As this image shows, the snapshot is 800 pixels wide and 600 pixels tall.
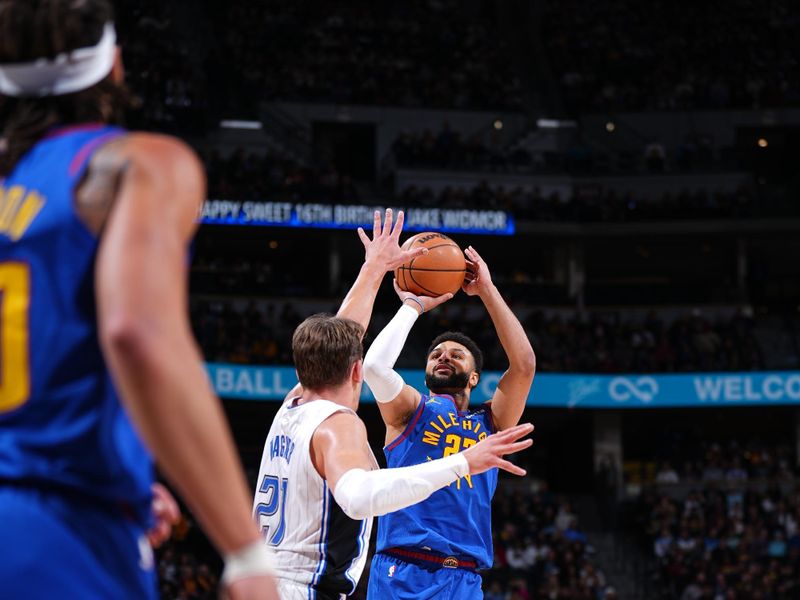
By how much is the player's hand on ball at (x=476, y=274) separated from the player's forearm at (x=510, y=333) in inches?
1.6

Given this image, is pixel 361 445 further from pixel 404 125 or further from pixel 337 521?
pixel 404 125

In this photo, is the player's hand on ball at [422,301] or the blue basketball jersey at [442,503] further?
the blue basketball jersey at [442,503]

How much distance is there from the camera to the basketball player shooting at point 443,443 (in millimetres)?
5910

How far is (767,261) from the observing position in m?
30.8

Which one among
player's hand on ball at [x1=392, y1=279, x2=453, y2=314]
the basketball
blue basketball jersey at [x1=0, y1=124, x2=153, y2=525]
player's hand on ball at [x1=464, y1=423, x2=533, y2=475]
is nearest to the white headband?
blue basketball jersey at [x1=0, y1=124, x2=153, y2=525]

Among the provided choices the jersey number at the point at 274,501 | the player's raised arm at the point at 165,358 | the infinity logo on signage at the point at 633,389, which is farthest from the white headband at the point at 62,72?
the infinity logo on signage at the point at 633,389

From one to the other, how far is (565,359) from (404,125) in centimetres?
892

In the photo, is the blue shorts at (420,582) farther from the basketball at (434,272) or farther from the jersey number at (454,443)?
the basketball at (434,272)

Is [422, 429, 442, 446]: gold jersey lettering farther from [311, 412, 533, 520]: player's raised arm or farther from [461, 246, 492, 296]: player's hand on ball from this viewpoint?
[311, 412, 533, 520]: player's raised arm

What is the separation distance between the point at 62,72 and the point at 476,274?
4.27 meters

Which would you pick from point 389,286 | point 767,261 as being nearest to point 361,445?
point 389,286

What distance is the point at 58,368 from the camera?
76.4 inches

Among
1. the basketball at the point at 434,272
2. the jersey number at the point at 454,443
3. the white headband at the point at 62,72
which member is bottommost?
the jersey number at the point at 454,443

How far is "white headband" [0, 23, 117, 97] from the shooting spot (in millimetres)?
2088
